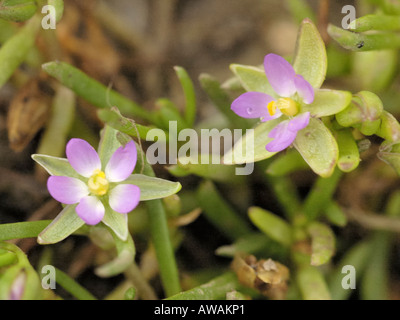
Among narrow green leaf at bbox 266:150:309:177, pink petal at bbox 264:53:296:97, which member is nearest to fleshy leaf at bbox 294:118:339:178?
pink petal at bbox 264:53:296:97

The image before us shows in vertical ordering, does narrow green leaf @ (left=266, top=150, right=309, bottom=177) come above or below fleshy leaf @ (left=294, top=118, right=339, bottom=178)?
below

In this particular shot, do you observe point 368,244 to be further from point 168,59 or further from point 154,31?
point 154,31

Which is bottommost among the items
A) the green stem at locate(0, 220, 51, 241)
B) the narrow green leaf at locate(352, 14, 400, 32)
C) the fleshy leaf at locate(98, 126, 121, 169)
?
the green stem at locate(0, 220, 51, 241)

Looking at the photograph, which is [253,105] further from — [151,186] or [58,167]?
[58,167]

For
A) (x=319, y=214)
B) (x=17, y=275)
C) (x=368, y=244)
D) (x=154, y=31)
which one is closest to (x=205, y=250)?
(x=319, y=214)

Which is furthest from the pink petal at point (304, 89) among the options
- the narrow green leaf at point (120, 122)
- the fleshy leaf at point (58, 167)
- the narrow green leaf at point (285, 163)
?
the fleshy leaf at point (58, 167)

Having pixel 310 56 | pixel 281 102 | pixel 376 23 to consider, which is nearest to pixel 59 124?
pixel 281 102

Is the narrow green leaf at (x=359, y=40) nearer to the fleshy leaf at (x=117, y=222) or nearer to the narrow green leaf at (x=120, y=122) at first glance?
the narrow green leaf at (x=120, y=122)

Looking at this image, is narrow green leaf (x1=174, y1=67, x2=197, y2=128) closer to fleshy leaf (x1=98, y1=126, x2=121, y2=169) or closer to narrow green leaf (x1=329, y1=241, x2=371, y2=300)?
fleshy leaf (x1=98, y1=126, x2=121, y2=169)
